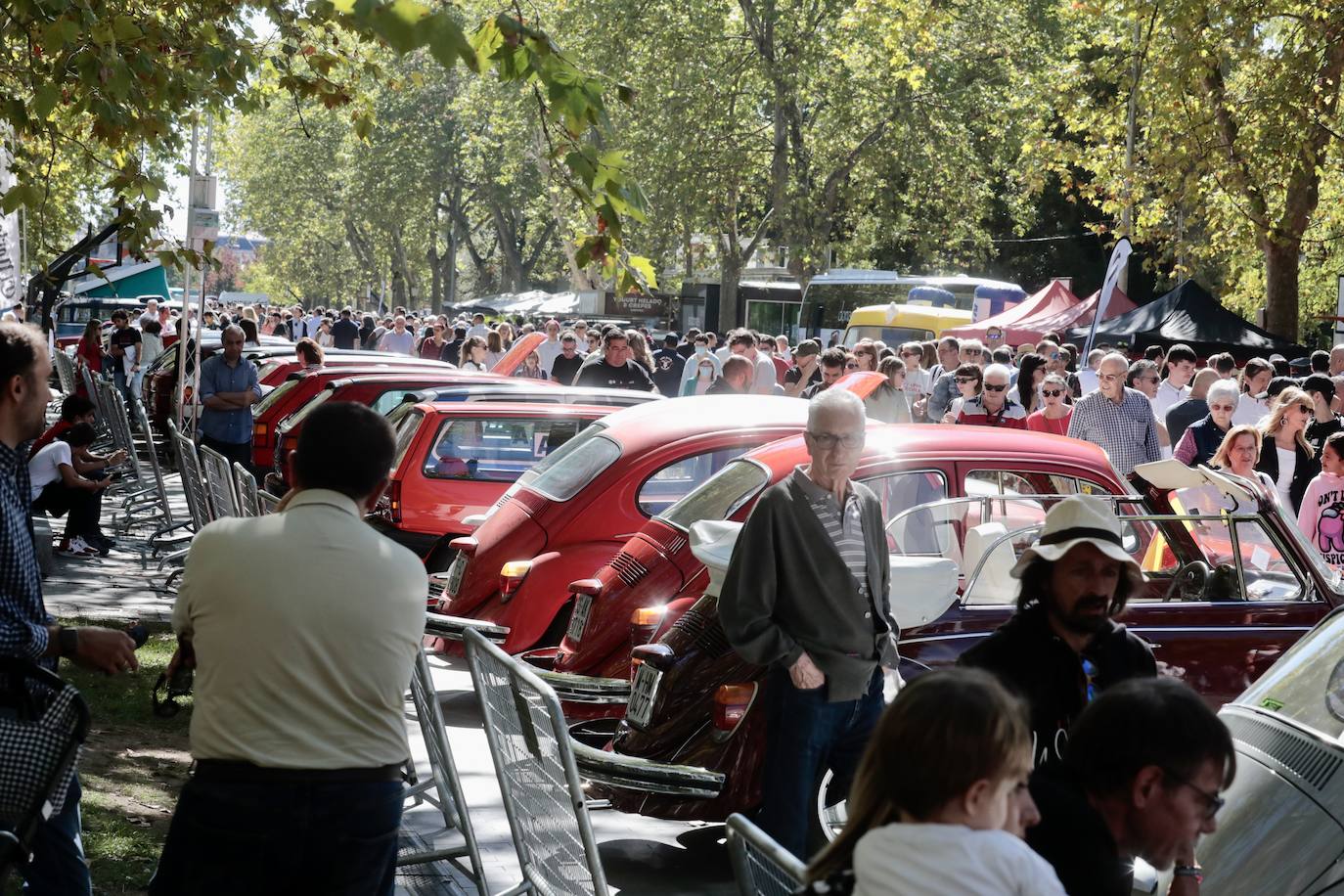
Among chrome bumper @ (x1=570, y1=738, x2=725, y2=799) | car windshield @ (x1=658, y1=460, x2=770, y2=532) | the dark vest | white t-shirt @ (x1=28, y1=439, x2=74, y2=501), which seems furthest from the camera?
white t-shirt @ (x1=28, y1=439, x2=74, y2=501)

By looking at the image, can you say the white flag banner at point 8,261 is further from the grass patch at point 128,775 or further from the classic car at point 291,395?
the classic car at point 291,395

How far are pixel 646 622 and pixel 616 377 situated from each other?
30.4ft

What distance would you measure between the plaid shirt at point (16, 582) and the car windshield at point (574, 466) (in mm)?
4986

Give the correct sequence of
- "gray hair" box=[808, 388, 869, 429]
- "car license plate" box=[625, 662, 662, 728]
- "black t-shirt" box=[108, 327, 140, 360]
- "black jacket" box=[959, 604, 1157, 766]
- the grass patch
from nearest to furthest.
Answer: "black jacket" box=[959, 604, 1157, 766], "gray hair" box=[808, 388, 869, 429], the grass patch, "car license plate" box=[625, 662, 662, 728], "black t-shirt" box=[108, 327, 140, 360]

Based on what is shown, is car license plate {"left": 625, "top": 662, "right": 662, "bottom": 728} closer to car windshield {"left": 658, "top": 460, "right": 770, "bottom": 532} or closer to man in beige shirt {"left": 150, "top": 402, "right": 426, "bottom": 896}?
car windshield {"left": 658, "top": 460, "right": 770, "bottom": 532}

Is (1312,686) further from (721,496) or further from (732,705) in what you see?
(721,496)

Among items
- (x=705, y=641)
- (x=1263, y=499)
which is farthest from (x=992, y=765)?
(x=1263, y=499)

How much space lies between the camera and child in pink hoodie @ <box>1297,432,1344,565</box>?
909 cm

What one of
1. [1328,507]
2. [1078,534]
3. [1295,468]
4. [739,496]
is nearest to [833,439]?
[1078,534]

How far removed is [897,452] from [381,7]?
4.05 metres

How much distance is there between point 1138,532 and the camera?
7.31 metres

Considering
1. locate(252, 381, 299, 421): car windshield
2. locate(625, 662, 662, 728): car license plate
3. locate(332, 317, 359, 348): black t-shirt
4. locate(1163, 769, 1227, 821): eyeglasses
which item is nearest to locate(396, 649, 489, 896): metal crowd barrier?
locate(625, 662, 662, 728): car license plate

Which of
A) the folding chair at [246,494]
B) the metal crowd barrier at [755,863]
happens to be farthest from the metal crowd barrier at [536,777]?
the folding chair at [246,494]

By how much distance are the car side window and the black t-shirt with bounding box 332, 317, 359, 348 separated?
Answer: 99.6ft
